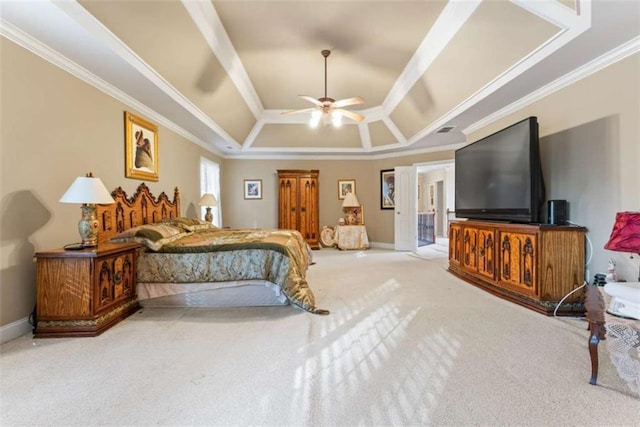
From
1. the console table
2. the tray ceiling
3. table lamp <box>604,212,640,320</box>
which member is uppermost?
the tray ceiling

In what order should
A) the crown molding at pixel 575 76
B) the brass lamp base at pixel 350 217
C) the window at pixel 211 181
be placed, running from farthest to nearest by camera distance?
1. the brass lamp base at pixel 350 217
2. the window at pixel 211 181
3. the crown molding at pixel 575 76

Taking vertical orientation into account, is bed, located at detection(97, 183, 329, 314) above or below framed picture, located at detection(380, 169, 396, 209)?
below

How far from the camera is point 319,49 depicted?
3.69 metres

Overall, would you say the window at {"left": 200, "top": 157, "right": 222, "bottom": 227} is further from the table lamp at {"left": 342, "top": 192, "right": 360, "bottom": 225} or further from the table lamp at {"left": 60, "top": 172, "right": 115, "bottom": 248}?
the table lamp at {"left": 60, "top": 172, "right": 115, "bottom": 248}

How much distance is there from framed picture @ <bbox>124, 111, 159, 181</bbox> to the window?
177cm

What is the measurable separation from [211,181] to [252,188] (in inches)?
42.5

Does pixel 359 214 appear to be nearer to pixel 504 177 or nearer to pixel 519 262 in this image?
pixel 504 177

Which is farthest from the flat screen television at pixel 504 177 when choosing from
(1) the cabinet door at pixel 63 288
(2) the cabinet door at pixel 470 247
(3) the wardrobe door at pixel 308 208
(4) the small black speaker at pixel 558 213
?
(1) the cabinet door at pixel 63 288

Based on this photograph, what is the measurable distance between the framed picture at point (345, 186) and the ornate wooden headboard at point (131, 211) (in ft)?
13.7

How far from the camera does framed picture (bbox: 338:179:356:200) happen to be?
7750 mm

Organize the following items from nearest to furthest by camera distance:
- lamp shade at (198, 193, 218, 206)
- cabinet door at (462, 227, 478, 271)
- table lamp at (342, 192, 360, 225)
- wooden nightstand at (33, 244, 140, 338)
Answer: wooden nightstand at (33, 244, 140, 338), cabinet door at (462, 227, 478, 271), lamp shade at (198, 193, 218, 206), table lamp at (342, 192, 360, 225)

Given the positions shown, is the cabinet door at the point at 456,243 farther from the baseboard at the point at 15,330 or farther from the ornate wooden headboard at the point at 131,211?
the baseboard at the point at 15,330

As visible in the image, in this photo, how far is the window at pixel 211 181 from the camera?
20.2 feet

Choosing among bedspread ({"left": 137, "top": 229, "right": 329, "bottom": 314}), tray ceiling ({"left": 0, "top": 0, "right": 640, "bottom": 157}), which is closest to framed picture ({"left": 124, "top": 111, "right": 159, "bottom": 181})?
tray ceiling ({"left": 0, "top": 0, "right": 640, "bottom": 157})
